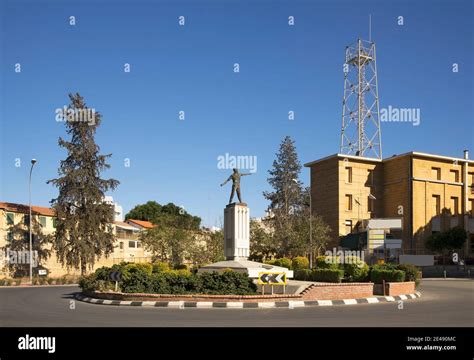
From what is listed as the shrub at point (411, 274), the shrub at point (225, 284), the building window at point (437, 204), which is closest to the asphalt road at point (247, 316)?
the shrub at point (225, 284)

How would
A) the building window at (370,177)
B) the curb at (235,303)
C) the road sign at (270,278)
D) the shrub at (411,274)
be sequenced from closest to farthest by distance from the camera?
1. the curb at (235,303)
2. the road sign at (270,278)
3. the shrub at (411,274)
4. the building window at (370,177)

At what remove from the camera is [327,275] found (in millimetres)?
24672

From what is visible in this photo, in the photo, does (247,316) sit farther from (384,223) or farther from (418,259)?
(384,223)

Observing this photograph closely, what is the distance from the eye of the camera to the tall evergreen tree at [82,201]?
46.2m

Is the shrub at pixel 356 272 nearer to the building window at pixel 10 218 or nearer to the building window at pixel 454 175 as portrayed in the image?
the building window at pixel 10 218

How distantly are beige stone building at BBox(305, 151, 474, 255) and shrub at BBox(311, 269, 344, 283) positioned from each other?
3494 cm

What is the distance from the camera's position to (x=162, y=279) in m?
20.5

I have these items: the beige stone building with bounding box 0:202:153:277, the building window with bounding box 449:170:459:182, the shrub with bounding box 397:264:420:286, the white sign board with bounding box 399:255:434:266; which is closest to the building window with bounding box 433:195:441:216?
the building window with bounding box 449:170:459:182

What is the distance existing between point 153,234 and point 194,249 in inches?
196

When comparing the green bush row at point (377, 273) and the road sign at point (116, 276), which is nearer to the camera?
the road sign at point (116, 276)

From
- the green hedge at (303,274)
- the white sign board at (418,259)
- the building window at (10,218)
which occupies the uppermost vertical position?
the building window at (10,218)

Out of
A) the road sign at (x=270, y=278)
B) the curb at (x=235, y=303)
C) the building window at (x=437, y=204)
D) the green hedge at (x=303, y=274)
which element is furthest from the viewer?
the building window at (x=437, y=204)

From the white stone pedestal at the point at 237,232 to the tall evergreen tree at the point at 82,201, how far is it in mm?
23035
